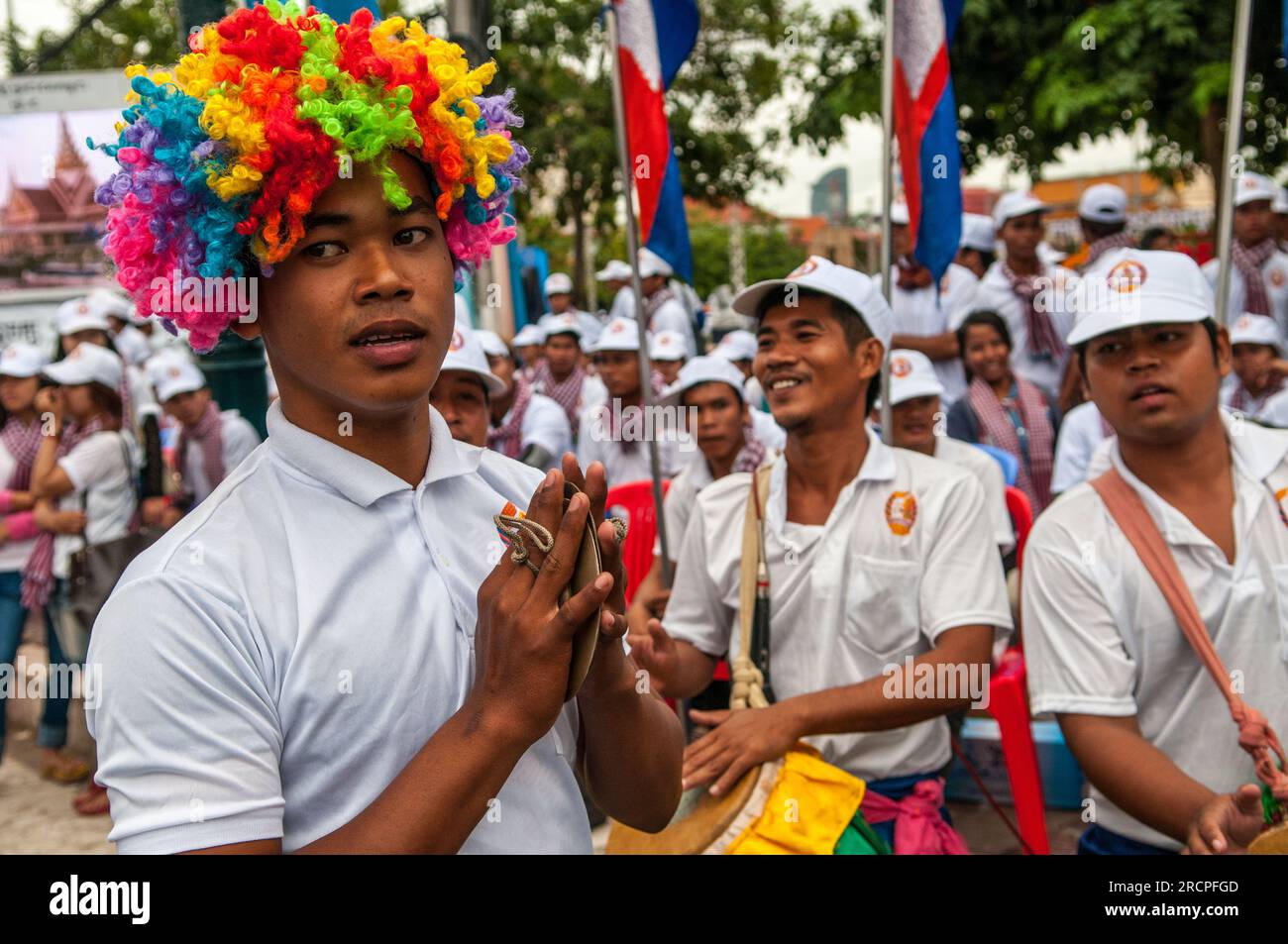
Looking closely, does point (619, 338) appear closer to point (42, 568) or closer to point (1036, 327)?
point (1036, 327)

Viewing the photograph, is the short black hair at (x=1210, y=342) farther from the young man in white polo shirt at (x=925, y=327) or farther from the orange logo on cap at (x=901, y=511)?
the young man in white polo shirt at (x=925, y=327)

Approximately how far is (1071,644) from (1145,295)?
0.89 metres

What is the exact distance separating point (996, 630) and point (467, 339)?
219 centimetres

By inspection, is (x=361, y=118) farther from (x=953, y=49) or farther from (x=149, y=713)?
(x=953, y=49)

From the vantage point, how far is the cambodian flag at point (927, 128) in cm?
464

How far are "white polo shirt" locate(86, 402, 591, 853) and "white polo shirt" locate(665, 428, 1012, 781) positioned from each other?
56.8 inches

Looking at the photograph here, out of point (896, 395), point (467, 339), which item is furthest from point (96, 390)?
point (896, 395)

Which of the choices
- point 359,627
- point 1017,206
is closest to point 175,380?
point 1017,206

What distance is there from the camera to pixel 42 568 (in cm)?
633

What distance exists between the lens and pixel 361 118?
168cm

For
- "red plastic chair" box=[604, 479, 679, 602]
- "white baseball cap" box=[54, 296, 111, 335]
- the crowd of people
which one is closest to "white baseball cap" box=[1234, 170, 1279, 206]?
the crowd of people

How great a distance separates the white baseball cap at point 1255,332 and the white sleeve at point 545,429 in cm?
370

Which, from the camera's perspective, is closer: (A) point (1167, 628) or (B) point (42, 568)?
(A) point (1167, 628)

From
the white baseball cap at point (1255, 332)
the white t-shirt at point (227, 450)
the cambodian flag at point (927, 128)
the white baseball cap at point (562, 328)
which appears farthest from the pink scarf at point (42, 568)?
the white baseball cap at point (1255, 332)
